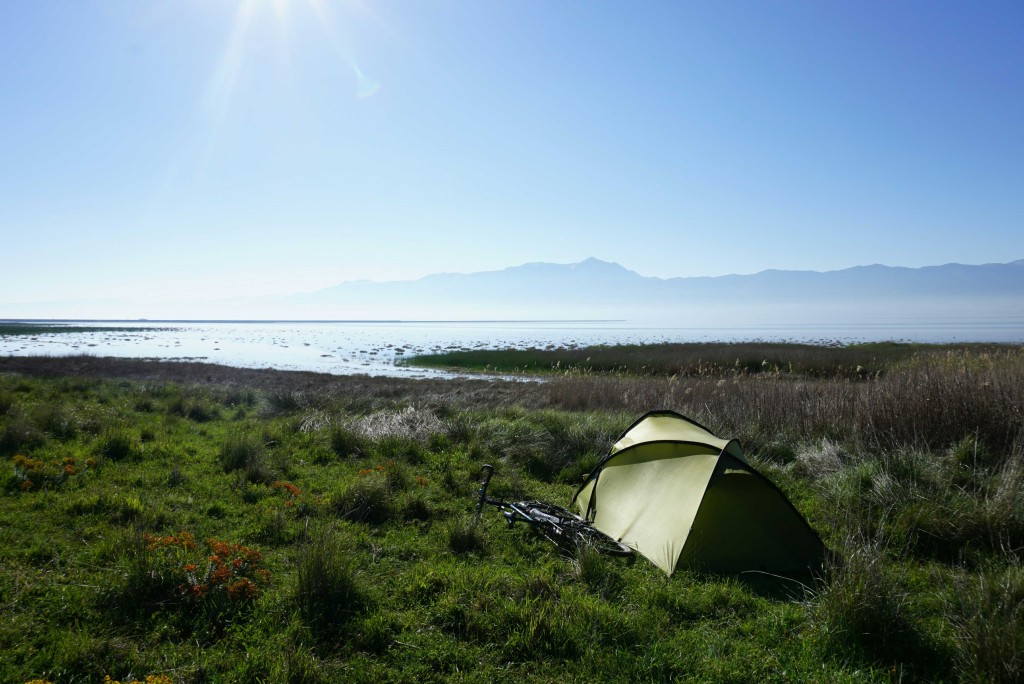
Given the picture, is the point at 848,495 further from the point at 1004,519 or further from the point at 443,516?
the point at 443,516

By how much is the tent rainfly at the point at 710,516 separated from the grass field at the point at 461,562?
31 cm

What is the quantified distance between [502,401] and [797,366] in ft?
78.0

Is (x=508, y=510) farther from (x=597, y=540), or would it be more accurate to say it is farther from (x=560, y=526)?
(x=597, y=540)

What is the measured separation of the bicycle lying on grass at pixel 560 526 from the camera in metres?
6.93

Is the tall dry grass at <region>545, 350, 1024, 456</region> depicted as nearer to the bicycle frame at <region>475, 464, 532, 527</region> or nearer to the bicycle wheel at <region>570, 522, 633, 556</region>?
the bicycle wheel at <region>570, 522, 633, 556</region>

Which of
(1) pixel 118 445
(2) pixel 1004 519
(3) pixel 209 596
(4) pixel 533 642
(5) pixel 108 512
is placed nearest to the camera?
(4) pixel 533 642

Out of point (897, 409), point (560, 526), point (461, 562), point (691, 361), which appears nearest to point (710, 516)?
point (560, 526)

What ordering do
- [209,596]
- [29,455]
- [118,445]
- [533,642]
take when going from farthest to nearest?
1. [118,445]
2. [29,455]
3. [209,596]
4. [533,642]

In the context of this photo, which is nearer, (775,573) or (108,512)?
(775,573)

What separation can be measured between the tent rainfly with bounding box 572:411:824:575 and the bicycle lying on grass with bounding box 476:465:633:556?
0.28 metres

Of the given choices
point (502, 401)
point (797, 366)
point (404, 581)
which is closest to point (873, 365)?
A: point (797, 366)

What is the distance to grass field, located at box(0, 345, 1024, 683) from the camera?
14.6 ft

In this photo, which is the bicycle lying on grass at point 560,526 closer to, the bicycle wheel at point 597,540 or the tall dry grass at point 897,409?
the bicycle wheel at point 597,540

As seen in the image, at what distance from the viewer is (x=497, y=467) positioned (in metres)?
11.0
